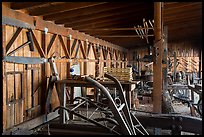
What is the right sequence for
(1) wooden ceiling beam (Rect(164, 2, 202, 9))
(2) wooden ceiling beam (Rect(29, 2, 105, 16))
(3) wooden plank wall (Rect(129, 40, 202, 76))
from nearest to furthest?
1. (2) wooden ceiling beam (Rect(29, 2, 105, 16))
2. (1) wooden ceiling beam (Rect(164, 2, 202, 9))
3. (3) wooden plank wall (Rect(129, 40, 202, 76))

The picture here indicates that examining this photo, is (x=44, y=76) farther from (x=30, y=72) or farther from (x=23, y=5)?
(x=23, y=5)

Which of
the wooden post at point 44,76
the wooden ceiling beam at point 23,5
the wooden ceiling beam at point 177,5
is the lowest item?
the wooden post at point 44,76

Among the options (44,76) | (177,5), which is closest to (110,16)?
(177,5)

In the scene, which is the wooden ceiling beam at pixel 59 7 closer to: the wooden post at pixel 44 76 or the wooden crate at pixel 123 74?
the wooden post at pixel 44 76

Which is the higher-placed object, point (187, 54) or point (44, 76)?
point (187, 54)

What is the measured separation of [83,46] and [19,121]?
4.05 meters

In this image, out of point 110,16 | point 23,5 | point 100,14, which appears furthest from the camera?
point 110,16

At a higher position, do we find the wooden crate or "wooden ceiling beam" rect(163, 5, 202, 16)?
"wooden ceiling beam" rect(163, 5, 202, 16)

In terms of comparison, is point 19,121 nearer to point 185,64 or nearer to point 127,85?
point 127,85

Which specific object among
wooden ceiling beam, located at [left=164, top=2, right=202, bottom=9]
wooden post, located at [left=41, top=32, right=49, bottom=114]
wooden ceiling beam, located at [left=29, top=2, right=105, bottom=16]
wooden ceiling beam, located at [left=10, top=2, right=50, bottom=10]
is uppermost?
wooden ceiling beam, located at [left=164, top=2, right=202, bottom=9]

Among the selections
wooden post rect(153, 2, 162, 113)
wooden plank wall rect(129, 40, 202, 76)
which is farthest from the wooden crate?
wooden plank wall rect(129, 40, 202, 76)

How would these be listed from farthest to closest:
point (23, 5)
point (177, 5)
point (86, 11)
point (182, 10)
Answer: point (182, 10)
point (177, 5)
point (86, 11)
point (23, 5)

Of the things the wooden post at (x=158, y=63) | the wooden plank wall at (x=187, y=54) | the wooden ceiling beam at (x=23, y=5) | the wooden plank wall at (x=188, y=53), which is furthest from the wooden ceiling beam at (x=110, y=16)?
the wooden plank wall at (x=187, y=54)

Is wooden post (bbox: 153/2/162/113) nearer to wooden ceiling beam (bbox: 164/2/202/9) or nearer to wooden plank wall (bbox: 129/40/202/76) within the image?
wooden ceiling beam (bbox: 164/2/202/9)
